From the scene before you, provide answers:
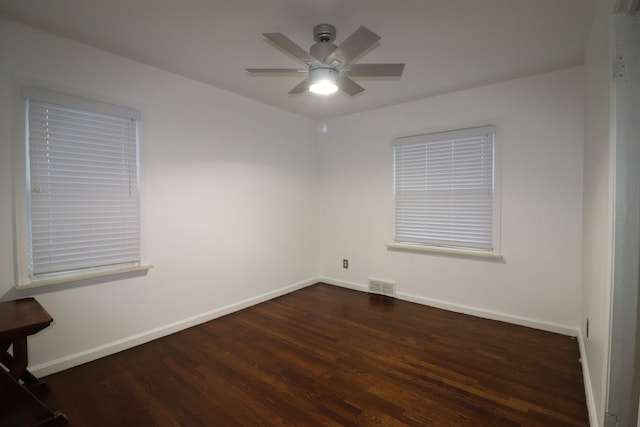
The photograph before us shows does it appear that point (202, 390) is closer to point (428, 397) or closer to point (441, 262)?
point (428, 397)

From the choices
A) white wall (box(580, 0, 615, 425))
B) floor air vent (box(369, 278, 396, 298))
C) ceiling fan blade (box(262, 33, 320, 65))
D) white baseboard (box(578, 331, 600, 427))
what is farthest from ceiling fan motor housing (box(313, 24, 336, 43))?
floor air vent (box(369, 278, 396, 298))

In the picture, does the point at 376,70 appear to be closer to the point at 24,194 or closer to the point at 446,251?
the point at 446,251

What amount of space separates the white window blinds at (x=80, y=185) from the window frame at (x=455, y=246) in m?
2.86

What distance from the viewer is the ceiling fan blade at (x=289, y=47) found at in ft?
5.40

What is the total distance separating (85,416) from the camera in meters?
1.79

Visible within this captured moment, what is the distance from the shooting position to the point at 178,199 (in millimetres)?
2916

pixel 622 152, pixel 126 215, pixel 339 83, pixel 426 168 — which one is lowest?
pixel 126 215

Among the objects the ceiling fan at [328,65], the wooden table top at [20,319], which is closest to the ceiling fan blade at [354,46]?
the ceiling fan at [328,65]

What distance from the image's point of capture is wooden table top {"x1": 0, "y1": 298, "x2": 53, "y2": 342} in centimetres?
160

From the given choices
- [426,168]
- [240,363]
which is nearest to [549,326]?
[426,168]

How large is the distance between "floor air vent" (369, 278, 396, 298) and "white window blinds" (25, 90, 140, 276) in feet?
9.11

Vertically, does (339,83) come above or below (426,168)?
above

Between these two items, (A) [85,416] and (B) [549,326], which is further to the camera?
(B) [549,326]

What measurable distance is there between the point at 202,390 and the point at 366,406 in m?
1.11
